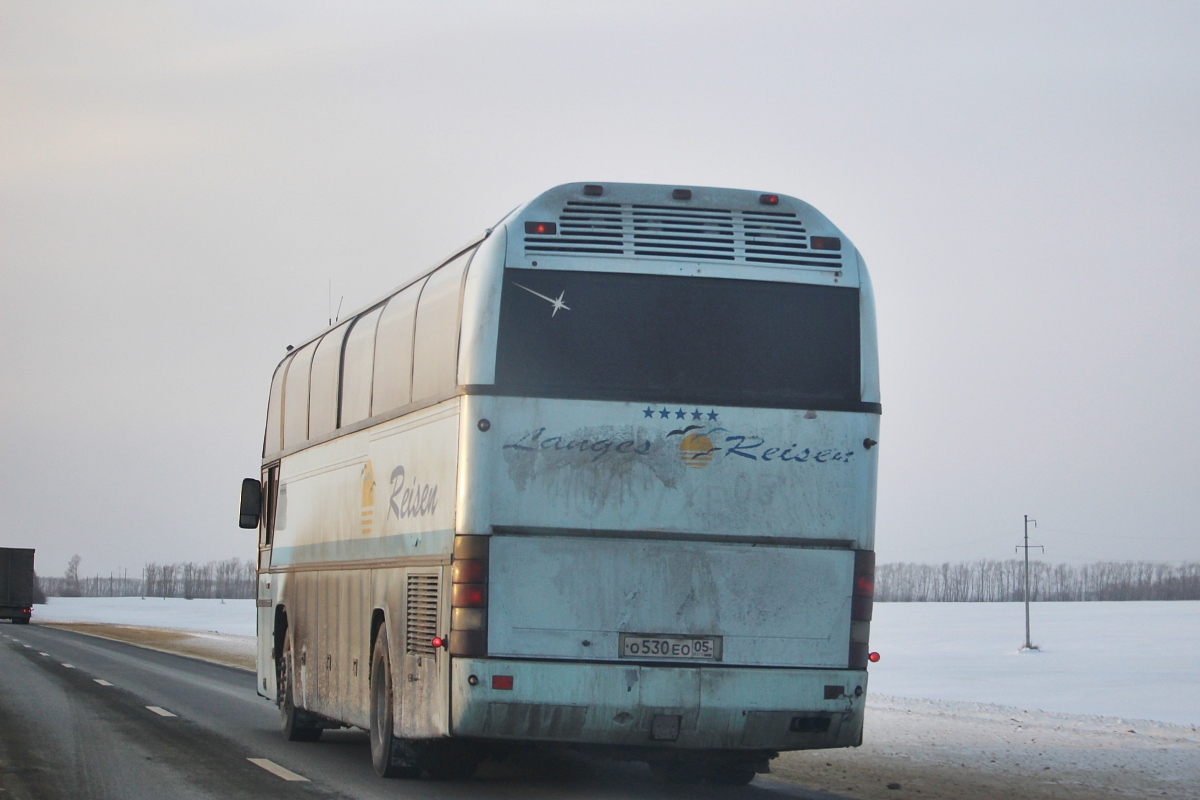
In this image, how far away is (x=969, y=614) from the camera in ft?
391

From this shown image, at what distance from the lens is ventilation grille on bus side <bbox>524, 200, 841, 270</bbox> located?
9828mm

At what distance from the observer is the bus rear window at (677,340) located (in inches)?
380

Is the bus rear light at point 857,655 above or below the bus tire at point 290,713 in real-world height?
above

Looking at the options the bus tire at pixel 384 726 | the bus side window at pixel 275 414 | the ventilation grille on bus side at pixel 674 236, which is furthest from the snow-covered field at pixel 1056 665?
the ventilation grille on bus side at pixel 674 236

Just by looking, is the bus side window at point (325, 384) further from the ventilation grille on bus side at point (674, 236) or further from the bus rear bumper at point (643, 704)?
the bus rear bumper at point (643, 704)

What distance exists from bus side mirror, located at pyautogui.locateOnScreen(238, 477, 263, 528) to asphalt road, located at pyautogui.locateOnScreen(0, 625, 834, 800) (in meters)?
2.33

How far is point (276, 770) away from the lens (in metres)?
12.2

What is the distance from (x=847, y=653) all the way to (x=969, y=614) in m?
114

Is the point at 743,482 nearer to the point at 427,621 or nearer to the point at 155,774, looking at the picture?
the point at 427,621

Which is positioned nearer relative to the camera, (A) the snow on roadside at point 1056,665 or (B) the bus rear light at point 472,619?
(B) the bus rear light at point 472,619

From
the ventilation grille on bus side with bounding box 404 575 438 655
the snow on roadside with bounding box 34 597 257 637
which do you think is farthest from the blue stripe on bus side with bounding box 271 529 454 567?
the snow on roadside with bounding box 34 597 257 637

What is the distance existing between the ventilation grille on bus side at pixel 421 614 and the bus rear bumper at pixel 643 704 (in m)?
0.55

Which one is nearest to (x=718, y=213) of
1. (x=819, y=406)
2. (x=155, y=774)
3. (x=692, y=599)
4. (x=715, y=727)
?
(x=819, y=406)

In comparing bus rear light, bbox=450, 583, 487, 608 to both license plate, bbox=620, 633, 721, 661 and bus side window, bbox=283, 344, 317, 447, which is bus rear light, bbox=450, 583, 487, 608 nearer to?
license plate, bbox=620, 633, 721, 661
